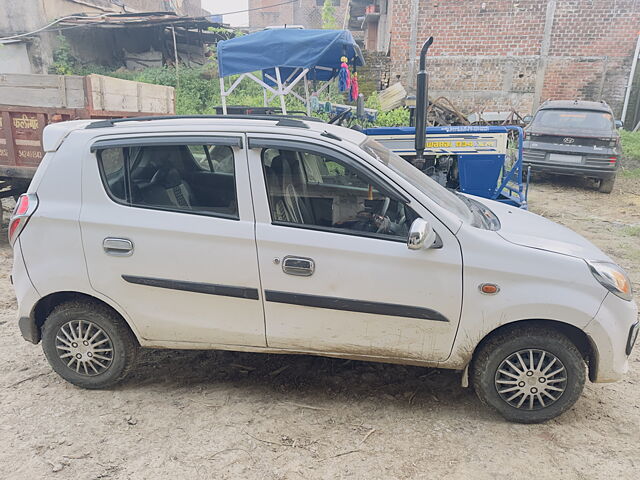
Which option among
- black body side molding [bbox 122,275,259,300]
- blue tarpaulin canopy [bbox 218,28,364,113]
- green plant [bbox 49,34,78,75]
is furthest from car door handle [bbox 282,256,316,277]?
green plant [bbox 49,34,78,75]

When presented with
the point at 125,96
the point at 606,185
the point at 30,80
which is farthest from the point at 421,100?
the point at 606,185

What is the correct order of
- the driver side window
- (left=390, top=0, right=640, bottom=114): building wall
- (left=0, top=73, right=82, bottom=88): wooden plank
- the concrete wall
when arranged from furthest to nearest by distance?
the concrete wall < (left=390, top=0, right=640, bottom=114): building wall < (left=0, top=73, right=82, bottom=88): wooden plank < the driver side window

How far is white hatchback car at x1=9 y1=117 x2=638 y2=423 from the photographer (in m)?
2.79

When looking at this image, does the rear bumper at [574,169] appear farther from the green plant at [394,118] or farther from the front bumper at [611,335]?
the front bumper at [611,335]

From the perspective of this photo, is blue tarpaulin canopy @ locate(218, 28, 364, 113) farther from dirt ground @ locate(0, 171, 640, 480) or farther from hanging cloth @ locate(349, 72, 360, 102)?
dirt ground @ locate(0, 171, 640, 480)

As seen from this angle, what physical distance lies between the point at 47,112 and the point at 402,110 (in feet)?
31.2

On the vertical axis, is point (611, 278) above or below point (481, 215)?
below

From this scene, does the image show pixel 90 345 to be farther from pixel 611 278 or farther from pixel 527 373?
pixel 611 278

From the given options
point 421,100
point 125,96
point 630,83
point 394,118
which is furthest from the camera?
point 630,83

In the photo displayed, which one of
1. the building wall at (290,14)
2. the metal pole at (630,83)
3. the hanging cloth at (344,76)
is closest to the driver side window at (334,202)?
the hanging cloth at (344,76)

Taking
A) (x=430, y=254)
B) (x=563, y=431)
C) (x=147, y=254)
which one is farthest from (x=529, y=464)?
(x=147, y=254)

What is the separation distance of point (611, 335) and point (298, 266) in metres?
1.85

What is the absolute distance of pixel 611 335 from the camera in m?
2.80

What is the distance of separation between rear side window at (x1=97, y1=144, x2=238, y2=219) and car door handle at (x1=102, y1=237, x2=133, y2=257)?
24 cm
